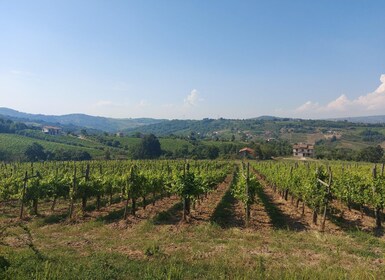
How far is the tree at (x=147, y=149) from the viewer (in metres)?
106

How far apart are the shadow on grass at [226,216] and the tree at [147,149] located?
276 ft

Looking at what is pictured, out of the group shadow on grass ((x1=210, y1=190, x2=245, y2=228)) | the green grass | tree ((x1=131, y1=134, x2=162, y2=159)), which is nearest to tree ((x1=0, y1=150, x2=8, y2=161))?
tree ((x1=131, y1=134, x2=162, y2=159))

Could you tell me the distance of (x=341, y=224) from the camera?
1736 centimetres

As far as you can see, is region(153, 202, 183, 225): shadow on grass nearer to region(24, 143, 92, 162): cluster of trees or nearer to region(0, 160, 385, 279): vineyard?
region(0, 160, 385, 279): vineyard

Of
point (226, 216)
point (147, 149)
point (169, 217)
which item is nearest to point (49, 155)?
point (147, 149)

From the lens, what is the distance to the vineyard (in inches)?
369

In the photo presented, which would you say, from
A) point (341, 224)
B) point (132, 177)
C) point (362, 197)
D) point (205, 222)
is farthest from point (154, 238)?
point (362, 197)

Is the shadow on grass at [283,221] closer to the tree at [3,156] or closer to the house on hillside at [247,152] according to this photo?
the tree at [3,156]

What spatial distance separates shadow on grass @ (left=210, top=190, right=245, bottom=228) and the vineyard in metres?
0.06

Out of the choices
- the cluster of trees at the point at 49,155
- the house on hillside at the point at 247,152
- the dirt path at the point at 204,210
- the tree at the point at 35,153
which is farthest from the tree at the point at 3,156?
the dirt path at the point at 204,210

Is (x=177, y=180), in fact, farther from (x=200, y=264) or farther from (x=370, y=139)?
(x=370, y=139)

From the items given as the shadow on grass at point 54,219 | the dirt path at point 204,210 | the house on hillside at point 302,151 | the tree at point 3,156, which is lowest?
the house on hillside at point 302,151

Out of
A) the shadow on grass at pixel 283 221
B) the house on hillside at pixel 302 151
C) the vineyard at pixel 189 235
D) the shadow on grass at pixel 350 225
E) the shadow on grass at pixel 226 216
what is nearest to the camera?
the vineyard at pixel 189 235

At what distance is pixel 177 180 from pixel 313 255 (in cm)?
910
